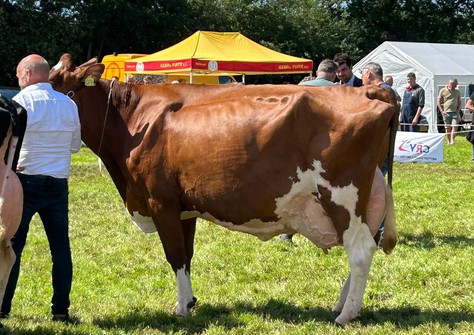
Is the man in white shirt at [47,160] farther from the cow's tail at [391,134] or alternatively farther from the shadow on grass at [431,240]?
the shadow on grass at [431,240]

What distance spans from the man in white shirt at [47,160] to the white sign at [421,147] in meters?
11.5

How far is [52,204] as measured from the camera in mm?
4895

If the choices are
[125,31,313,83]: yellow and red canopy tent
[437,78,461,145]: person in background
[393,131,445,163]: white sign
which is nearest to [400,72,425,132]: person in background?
[393,131,445,163]: white sign

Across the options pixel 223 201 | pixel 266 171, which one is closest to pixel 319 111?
pixel 266 171

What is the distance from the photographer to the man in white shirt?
4750 millimetres

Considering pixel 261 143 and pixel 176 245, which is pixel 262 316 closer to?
pixel 176 245

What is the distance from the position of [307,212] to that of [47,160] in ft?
6.45

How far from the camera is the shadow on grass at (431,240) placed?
7.43m

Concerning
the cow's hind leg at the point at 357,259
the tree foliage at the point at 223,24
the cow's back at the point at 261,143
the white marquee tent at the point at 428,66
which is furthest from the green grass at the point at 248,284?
the tree foliage at the point at 223,24

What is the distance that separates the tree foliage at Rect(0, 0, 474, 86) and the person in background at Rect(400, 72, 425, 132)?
20216mm

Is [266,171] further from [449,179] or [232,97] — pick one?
[449,179]

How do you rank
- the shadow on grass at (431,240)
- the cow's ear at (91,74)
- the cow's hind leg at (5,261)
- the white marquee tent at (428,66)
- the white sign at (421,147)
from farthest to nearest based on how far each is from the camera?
the white marquee tent at (428,66) < the white sign at (421,147) < the shadow on grass at (431,240) < the cow's ear at (91,74) < the cow's hind leg at (5,261)

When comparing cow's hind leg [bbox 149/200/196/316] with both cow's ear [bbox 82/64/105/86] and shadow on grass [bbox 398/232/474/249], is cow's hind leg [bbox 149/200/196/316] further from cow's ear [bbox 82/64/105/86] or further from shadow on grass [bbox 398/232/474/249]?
shadow on grass [bbox 398/232/474/249]

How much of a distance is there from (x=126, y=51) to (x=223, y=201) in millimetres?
35431
